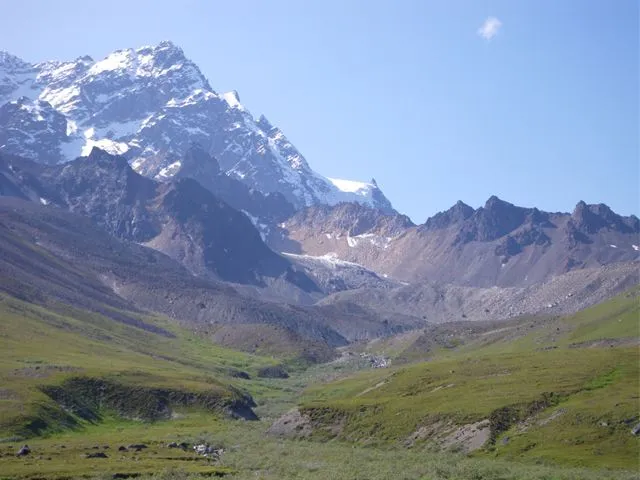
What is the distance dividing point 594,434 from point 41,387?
3937 inches

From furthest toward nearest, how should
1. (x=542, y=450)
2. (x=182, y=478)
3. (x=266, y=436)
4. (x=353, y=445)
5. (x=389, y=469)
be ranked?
1. (x=266, y=436)
2. (x=353, y=445)
3. (x=542, y=450)
4. (x=389, y=469)
5. (x=182, y=478)

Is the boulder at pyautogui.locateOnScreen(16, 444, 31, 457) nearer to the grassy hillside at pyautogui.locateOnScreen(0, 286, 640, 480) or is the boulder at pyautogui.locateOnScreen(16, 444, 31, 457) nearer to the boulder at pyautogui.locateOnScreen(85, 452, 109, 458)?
the grassy hillside at pyautogui.locateOnScreen(0, 286, 640, 480)

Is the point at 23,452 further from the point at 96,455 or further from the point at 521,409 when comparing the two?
the point at 521,409

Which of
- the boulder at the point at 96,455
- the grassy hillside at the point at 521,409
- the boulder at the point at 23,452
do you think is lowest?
the boulder at the point at 96,455

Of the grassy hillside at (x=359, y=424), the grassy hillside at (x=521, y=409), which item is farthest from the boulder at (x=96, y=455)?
the grassy hillside at (x=521, y=409)

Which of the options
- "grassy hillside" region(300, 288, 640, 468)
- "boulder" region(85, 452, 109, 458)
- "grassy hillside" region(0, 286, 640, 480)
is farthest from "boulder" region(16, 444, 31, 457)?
"grassy hillside" region(300, 288, 640, 468)

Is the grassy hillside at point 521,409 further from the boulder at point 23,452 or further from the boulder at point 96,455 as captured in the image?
the boulder at point 23,452

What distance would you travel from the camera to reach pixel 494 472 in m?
92.8

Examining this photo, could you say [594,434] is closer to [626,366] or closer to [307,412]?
[626,366]

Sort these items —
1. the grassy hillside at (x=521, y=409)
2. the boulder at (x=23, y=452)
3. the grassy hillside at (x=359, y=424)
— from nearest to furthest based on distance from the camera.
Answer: the grassy hillside at (x=359, y=424) → the grassy hillside at (x=521, y=409) → the boulder at (x=23, y=452)

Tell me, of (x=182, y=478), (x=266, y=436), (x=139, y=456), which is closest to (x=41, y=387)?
(x=266, y=436)

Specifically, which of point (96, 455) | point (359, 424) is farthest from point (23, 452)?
point (359, 424)

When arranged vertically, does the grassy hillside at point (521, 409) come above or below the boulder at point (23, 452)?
above

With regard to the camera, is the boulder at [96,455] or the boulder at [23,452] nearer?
the boulder at [23,452]
